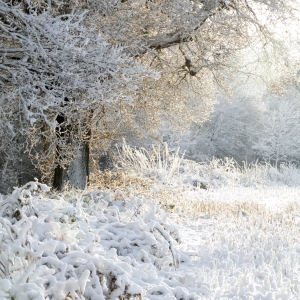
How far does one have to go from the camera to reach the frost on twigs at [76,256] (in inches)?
102

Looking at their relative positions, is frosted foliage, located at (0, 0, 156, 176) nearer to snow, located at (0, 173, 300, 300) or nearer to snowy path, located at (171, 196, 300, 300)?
snow, located at (0, 173, 300, 300)

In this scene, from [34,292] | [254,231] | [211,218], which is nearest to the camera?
[34,292]

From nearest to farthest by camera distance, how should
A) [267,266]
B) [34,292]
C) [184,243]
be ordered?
1. [34,292]
2. [267,266]
3. [184,243]

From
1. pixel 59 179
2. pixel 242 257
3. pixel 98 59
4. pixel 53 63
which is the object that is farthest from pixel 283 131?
pixel 53 63

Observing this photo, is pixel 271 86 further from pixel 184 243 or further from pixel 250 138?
pixel 250 138

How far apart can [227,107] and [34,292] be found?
2551 centimetres

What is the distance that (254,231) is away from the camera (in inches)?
218

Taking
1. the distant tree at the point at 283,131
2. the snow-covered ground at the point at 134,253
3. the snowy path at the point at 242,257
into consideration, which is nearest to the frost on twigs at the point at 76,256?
the snow-covered ground at the point at 134,253

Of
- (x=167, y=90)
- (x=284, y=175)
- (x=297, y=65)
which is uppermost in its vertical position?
(x=297, y=65)

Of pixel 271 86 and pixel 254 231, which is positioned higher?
Answer: pixel 271 86

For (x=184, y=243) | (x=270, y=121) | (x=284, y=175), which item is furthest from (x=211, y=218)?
(x=270, y=121)

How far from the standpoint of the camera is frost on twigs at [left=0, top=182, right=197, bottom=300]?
2602mm

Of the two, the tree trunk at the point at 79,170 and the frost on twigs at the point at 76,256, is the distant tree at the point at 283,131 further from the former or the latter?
the frost on twigs at the point at 76,256

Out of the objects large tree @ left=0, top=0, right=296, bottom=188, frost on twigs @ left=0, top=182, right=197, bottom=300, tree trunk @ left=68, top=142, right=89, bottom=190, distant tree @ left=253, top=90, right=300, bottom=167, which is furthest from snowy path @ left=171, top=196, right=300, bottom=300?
distant tree @ left=253, top=90, right=300, bottom=167
